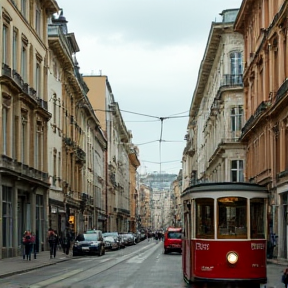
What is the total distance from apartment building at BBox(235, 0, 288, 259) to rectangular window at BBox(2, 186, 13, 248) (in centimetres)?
1347

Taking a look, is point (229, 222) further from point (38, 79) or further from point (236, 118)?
point (236, 118)

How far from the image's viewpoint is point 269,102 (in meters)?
42.8

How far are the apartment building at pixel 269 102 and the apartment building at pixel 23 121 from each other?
13.5m

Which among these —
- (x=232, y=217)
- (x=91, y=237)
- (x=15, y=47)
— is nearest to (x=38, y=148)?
(x=91, y=237)

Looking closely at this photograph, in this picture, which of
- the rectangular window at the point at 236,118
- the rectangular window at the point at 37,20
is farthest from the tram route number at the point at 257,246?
the rectangular window at the point at 236,118

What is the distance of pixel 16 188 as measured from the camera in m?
40.8

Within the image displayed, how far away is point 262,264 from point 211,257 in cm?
129

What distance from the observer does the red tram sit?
18219 mm

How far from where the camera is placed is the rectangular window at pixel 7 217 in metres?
38.6

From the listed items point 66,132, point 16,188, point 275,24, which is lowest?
point 16,188

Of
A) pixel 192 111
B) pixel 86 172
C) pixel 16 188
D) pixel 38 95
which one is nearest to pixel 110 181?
pixel 192 111

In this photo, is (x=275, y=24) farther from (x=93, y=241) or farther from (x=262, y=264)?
(x=262, y=264)

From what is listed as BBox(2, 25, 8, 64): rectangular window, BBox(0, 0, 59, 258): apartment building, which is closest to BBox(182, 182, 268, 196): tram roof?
BBox(0, 0, 59, 258): apartment building

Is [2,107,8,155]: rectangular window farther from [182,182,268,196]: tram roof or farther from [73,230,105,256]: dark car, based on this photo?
[182,182,268,196]: tram roof
